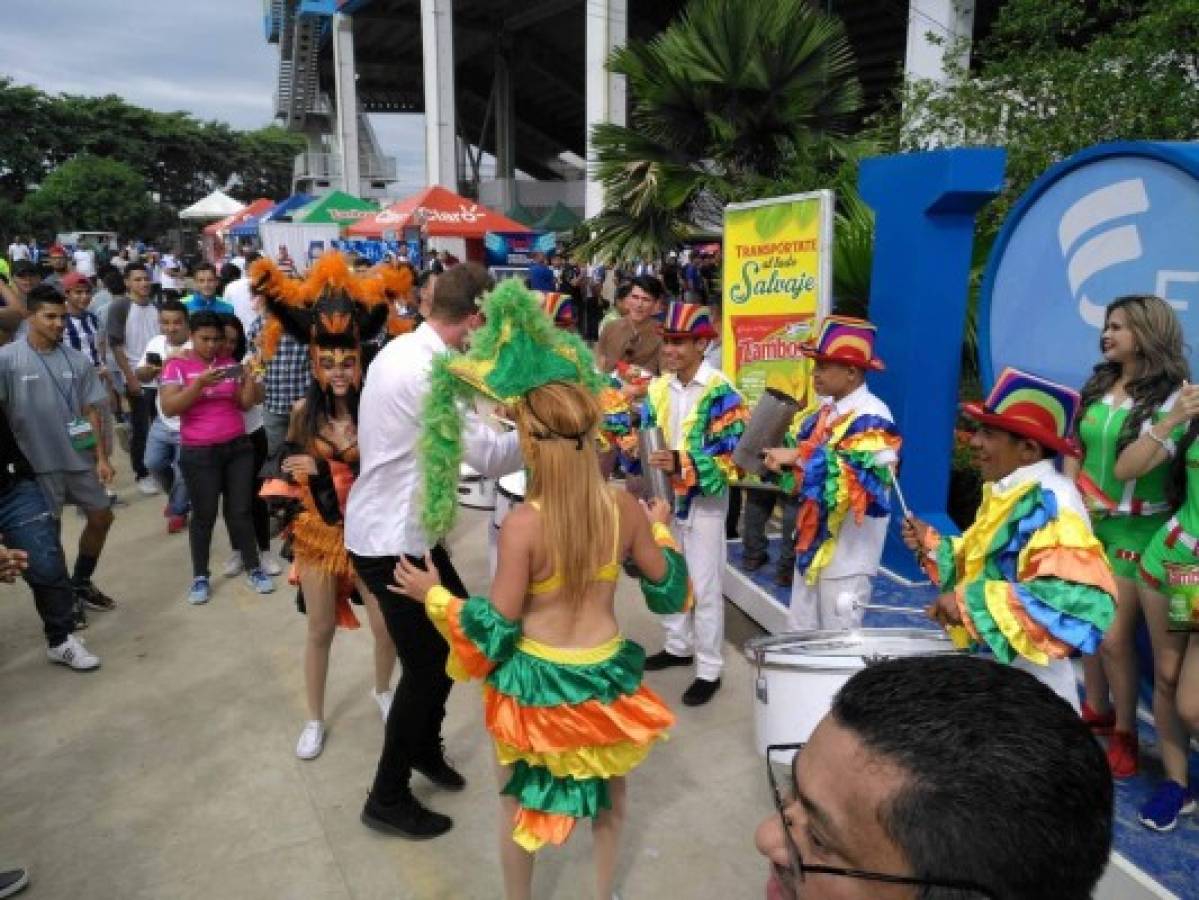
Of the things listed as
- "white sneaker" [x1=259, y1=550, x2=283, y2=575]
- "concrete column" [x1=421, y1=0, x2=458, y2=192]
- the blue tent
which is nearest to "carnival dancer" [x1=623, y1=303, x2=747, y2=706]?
"white sneaker" [x1=259, y1=550, x2=283, y2=575]

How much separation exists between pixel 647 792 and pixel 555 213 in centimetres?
2651

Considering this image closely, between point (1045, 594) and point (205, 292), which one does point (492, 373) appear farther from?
point (205, 292)

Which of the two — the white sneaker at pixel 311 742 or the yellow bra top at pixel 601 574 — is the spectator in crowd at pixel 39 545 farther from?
the yellow bra top at pixel 601 574

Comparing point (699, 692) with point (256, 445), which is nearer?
point (699, 692)

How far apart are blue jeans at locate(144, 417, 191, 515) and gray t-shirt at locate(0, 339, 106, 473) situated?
1922 mm

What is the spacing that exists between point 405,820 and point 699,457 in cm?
203

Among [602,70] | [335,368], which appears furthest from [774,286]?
[602,70]

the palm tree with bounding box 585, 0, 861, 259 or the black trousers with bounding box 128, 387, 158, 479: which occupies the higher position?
the palm tree with bounding box 585, 0, 861, 259

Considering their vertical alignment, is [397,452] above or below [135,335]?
below

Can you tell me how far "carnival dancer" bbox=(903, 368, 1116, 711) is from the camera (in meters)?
2.31

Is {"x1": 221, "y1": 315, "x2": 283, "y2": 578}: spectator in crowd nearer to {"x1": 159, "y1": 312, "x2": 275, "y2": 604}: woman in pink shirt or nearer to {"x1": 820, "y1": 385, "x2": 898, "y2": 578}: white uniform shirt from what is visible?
{"x1": 159, "y1": 312, "x2": 275, "y2": 604}: woman in pink shirt

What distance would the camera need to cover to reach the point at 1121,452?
3066 millimetres

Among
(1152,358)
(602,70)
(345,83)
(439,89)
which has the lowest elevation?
(1152,358)

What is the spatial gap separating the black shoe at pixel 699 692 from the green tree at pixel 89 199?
57389 mm
